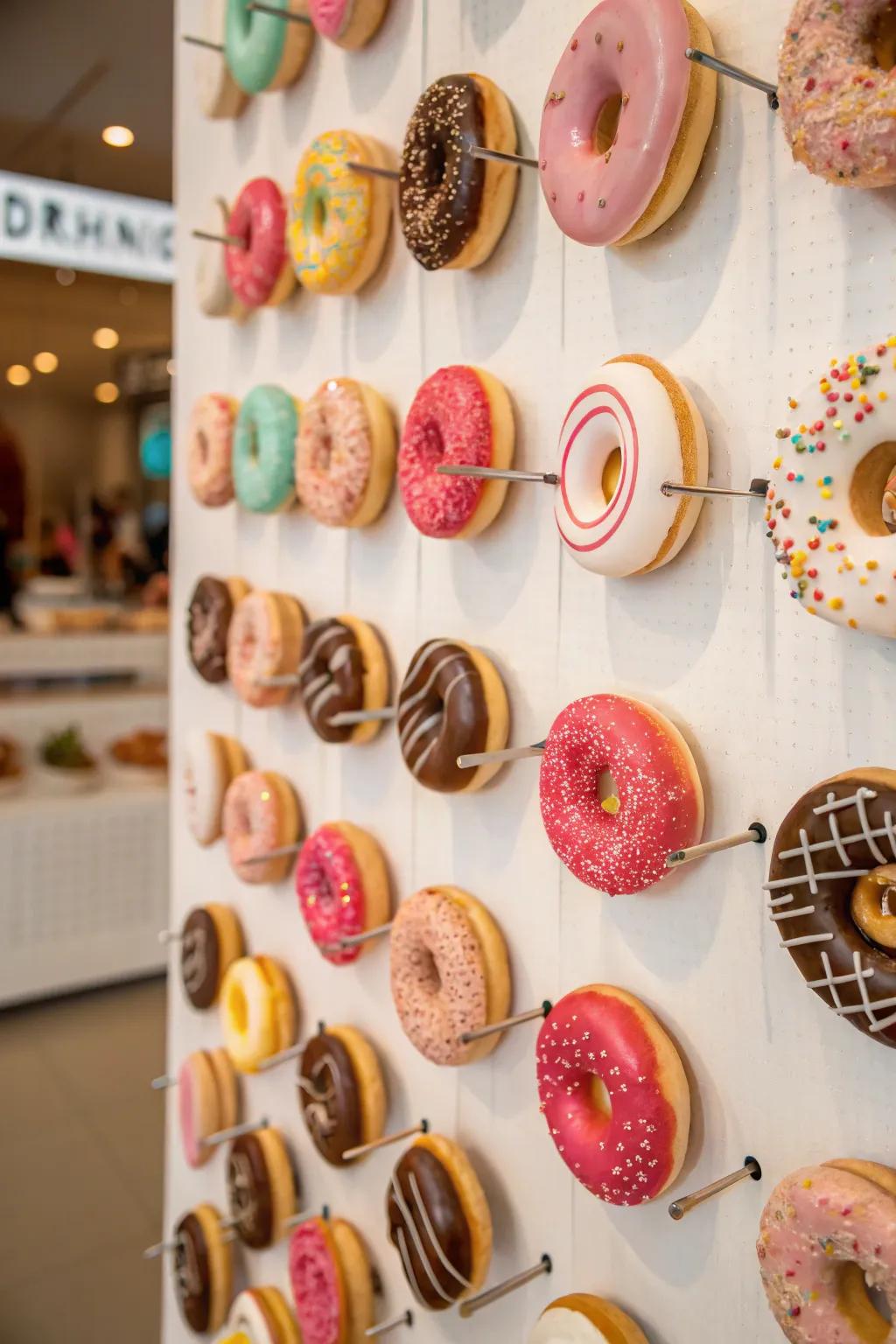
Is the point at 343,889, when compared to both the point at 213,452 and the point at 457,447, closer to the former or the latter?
the point at 457,447

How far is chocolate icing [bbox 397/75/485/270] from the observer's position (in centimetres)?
115

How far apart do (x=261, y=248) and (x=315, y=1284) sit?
4.94 ft

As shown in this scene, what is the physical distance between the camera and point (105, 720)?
159 inches

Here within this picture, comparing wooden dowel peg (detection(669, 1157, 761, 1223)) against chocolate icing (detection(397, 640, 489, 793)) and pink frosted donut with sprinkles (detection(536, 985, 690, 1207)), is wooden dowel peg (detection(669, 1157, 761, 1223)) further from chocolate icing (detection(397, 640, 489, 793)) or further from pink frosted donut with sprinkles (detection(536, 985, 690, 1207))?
chocolate icing (detection(397, 640, 489, 793))

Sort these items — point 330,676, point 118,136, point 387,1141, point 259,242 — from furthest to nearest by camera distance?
point 118,136, point 259,242, point 330,676, point 387,1141

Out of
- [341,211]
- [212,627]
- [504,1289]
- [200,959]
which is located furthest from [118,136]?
[504,1289]

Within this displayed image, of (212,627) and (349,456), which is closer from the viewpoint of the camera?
(349,456)

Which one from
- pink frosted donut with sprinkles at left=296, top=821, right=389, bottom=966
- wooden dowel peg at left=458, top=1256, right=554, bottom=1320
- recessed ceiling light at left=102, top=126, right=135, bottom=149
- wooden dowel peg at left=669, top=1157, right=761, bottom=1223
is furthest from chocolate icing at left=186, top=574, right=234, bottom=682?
recessed ceiling light at left=102, top=126, right=135, bottom=149

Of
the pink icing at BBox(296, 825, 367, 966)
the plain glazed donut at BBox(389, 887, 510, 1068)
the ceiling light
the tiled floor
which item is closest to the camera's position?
the plain glazed donut at BBox(389, 887, 510, 1068)

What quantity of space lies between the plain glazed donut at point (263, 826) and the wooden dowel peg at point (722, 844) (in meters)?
0.85

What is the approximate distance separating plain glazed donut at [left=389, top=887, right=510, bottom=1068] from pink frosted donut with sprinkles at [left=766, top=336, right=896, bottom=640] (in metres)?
0.60

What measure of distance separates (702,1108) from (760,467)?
0.60 metres

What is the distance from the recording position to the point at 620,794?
38.1 inches

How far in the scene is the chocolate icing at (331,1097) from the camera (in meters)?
1.44
